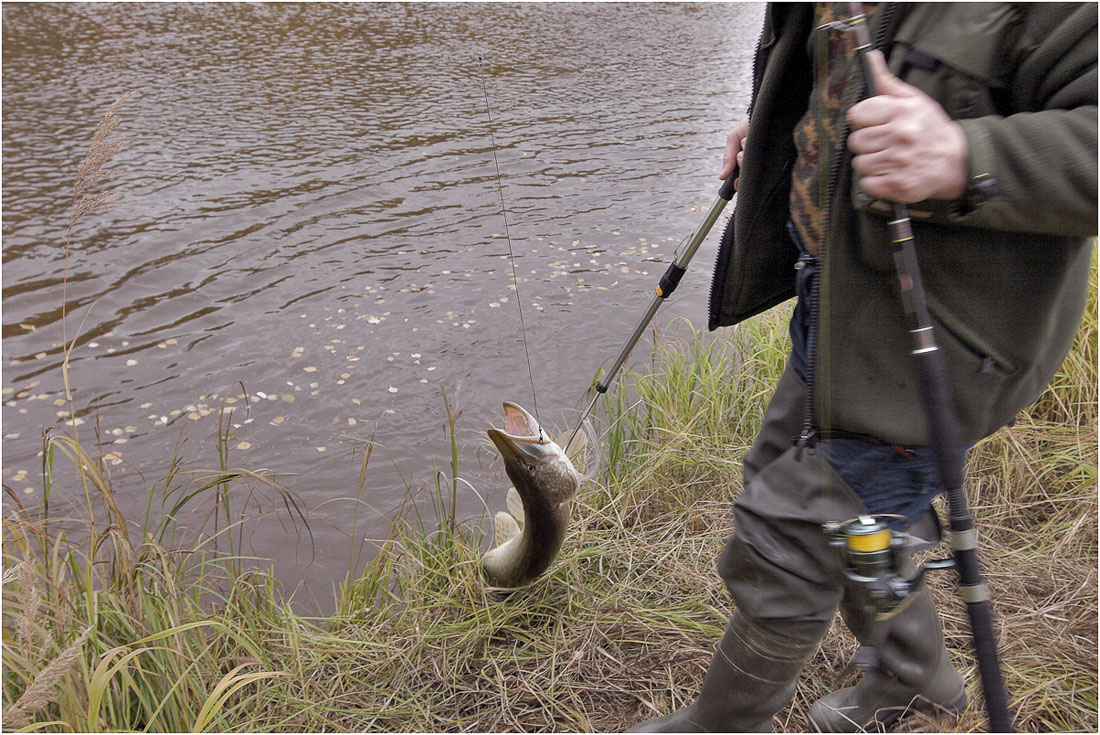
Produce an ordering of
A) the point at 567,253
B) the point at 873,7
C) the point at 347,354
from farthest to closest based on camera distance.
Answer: the point at 567,253
the point at 347,354
the point at 873,7

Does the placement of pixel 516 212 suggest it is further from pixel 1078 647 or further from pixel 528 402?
pixel 1078 647

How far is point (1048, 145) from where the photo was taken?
4.12 ft

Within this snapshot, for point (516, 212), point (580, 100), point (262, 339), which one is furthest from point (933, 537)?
point (580, 100)

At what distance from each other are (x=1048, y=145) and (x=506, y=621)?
2076 mm

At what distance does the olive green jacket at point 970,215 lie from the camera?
4.16ft

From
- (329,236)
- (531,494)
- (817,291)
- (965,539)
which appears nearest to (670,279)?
(531,494)

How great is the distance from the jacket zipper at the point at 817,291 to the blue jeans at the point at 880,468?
1.2 inches

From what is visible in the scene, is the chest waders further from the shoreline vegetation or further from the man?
the shoreline vegetation

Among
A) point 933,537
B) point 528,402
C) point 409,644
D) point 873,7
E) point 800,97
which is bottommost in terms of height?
point 528,402

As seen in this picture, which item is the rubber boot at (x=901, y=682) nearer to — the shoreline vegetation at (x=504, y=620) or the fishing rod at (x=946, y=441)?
the shoreline vegetation at (x=504, y=620)

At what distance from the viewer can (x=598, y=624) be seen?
261cm

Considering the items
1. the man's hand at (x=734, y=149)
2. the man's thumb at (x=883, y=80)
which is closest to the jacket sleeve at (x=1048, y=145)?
the man's thumb at (x=883, y=80)

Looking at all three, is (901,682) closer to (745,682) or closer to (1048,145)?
(745,682)

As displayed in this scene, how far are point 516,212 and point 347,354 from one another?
109 inches
